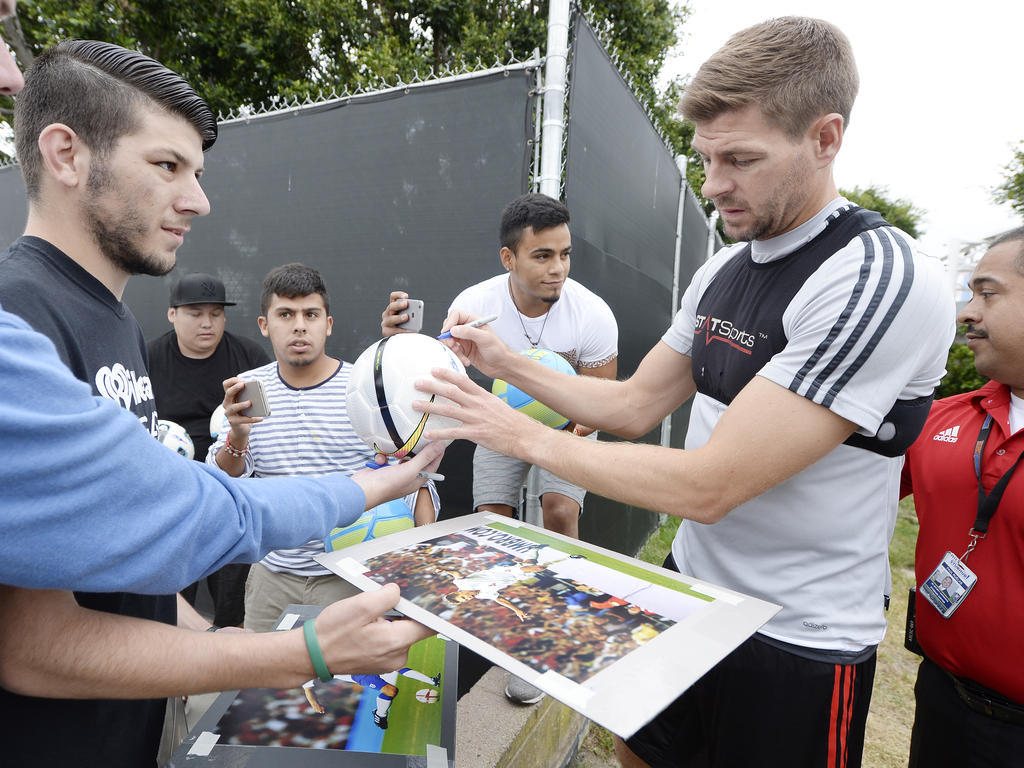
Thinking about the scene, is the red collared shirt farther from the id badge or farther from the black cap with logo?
the black cap with logo

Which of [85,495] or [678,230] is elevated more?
[678,230]

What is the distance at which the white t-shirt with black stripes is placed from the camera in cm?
131

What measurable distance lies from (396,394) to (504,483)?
1764 millimetres

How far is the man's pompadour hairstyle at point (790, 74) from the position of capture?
1.41 meters

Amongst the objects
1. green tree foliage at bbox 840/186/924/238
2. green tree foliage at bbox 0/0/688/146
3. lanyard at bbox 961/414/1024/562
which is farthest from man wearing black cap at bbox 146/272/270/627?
green tree foliage at bbox 840/186/924/238

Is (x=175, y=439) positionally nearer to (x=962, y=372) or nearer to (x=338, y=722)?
(x=338, y=722)

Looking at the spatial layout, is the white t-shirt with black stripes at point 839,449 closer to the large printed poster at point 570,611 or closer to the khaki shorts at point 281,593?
the large printed poster at point 570,611

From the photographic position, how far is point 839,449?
4.94 feet

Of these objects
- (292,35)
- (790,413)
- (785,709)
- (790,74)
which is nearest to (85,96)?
(790,74)

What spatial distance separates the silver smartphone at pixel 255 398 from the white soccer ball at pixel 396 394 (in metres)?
0.69

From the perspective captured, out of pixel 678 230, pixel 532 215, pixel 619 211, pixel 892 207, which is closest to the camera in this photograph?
pixel 532 215

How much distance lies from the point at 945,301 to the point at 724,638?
37.9 inches

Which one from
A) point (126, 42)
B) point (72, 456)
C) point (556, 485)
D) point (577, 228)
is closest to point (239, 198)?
point (577, 228)

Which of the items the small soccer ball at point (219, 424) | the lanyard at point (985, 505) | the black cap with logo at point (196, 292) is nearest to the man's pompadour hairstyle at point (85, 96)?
the small soccer ball at point (219, 424)
